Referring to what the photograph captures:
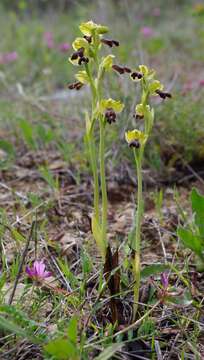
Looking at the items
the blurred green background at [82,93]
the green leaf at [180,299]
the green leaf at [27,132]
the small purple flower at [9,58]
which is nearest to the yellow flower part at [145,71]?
the green leaf at [180,299]

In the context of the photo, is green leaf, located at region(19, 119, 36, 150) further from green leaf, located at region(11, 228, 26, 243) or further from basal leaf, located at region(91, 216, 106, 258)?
basal leaf, located at region(91, 216, 106, 258)

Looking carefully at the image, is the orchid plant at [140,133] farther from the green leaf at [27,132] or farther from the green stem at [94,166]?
the green leaf at [27,132]

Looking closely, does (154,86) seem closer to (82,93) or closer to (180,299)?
(180,299)

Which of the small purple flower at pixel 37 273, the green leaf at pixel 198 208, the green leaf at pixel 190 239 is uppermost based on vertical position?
the green leaf at pixel 198 208

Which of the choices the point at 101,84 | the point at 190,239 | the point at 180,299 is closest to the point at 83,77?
the point at 101,84

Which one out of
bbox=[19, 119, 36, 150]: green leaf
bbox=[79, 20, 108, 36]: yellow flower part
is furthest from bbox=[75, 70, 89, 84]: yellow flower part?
bbox=[19, 119, 36, 150]: green leaf

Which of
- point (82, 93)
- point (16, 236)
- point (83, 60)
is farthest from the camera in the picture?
point (82, 93)
